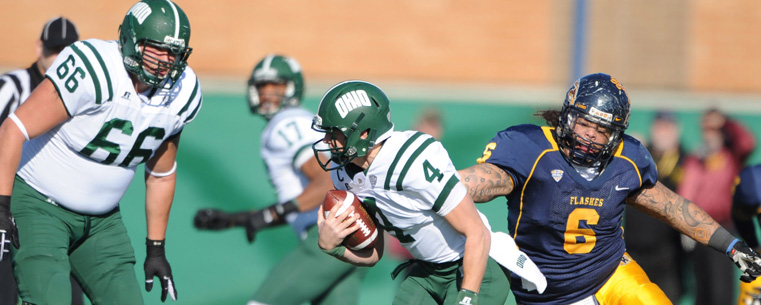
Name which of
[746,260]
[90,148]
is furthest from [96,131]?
[746,260]

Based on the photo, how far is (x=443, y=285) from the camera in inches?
138

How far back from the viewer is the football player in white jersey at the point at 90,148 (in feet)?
10.7

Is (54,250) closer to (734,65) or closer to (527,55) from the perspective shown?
(527,55)

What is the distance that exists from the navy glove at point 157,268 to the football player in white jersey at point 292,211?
→ 0.59 metres

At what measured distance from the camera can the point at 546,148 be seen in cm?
372

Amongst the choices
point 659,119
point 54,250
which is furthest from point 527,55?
point 54,250

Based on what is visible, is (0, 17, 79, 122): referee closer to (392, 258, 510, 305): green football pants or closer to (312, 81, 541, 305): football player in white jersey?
(312, 81, 541, 305): football player in white jersey

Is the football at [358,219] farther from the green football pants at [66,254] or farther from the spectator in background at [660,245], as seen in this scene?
the spectator in background at [660,245]

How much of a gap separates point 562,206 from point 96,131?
6.52 feet

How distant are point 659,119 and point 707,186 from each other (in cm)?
69

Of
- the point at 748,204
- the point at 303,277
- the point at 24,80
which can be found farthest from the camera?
the point at 24,80

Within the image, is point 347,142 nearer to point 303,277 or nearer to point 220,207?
point 303,277

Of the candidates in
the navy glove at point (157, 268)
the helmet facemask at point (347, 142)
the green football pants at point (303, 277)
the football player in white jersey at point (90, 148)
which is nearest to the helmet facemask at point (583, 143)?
the helmet facemask at point (347, 142)

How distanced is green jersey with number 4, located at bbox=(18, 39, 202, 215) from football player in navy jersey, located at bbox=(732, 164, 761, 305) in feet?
9.09
